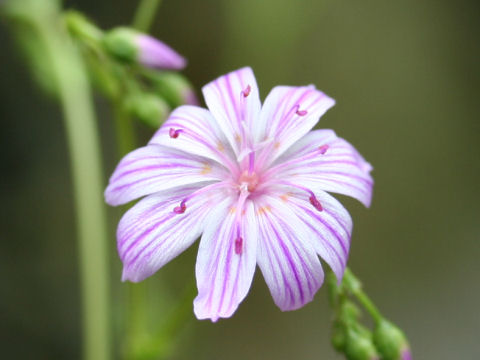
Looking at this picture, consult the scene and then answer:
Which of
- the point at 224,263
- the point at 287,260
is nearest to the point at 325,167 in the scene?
the point at 287,260

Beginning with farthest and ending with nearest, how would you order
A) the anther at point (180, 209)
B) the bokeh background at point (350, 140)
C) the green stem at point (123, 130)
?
1. the bokeh background at point (350, 140)
2. the green stem at point (123, 130)
3. the anther at point (180, 209)

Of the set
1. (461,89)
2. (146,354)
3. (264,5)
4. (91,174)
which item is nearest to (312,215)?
(146,354)

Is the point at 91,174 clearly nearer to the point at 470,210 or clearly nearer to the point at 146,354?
the point at 146,354

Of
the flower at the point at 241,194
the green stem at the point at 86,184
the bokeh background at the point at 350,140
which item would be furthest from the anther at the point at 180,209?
the bokeh background at the point at 350,140

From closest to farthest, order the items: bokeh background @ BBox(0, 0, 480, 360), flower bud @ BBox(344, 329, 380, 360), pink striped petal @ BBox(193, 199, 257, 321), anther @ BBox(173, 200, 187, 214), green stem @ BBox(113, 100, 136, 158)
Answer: pink striped petal @ BBox(193, 199, 257, 321) < anther @ BBox(173, 200, 187, 214) < flower bud @ BBox(344, 329, 380, 360) < green stem @ BBox(113, 100, 136, 158) < bokeh background @ BBox(0, 0, 480, 360)

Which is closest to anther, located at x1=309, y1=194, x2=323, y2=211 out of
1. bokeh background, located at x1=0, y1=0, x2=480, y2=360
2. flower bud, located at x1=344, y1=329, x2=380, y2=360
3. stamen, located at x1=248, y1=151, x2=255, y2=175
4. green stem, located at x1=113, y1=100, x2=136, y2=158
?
stamen, located at x1=248, y1=151, x2=255, y2=175

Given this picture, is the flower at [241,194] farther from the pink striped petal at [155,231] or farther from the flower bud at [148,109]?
the flower bud at [148,109]

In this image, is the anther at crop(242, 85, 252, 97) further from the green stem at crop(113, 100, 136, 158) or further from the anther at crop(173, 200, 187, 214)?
the green stem at crop(113, 100, 136, 158)
